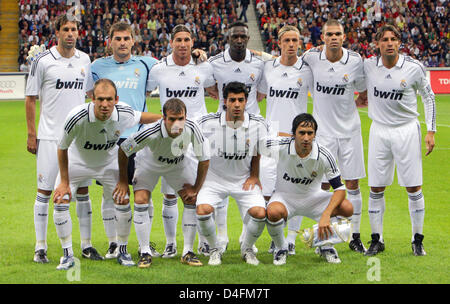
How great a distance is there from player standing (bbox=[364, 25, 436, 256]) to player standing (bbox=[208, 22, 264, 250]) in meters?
1.29

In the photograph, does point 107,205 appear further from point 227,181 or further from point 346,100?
point 346,100

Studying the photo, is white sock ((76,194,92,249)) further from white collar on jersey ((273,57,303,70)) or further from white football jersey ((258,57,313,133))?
white collar on jersey ((273,57,303,70))

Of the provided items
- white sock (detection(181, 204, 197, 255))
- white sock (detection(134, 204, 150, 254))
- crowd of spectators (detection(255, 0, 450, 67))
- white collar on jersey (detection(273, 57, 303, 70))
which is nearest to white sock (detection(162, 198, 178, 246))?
white sock (detection(181, 204, 197, 255))

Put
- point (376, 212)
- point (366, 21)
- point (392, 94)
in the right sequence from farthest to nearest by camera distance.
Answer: point (366, 21) < point (376, 212) < point (392, 94)

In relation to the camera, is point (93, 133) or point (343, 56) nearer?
point (93, 133)

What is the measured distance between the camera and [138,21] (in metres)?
32.1

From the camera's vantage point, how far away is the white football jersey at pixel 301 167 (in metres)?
6.30

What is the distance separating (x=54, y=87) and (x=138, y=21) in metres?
Result: 26.3

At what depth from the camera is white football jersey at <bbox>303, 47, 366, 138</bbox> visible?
7.00 meters

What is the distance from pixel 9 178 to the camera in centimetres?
1124

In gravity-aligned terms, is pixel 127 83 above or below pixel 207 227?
above

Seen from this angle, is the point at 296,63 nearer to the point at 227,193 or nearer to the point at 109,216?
the point at 227,193

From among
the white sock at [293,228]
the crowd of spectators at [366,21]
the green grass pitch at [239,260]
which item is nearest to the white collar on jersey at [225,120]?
the white sock at [293,228]

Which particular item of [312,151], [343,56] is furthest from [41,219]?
[343,56]
